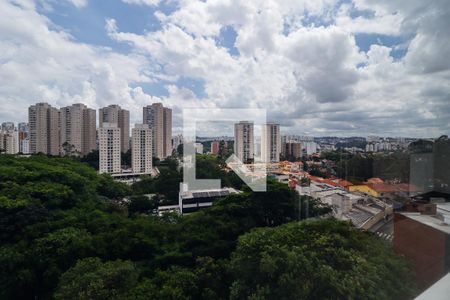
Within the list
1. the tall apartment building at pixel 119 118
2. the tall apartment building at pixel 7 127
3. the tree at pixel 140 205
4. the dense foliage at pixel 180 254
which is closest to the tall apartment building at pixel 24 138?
the tall apartment building at pixel 7 127

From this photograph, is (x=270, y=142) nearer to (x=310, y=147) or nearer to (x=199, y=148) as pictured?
(x=310, y=147)

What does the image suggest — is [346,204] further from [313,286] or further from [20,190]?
[20,190]

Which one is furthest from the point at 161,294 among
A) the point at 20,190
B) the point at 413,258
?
the point at 20,190

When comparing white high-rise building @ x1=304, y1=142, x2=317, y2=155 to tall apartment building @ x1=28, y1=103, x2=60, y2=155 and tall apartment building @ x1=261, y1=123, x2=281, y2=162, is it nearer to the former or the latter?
tall apartment building @ x1=261, y1=123, x2=281, y2=162

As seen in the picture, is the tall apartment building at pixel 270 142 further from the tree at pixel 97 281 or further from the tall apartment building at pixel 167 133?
the tall apartment building at pixel 167 133

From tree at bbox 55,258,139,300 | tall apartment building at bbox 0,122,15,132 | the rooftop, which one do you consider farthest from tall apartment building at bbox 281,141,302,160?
tall apartment building at bbox 0,122,15,132

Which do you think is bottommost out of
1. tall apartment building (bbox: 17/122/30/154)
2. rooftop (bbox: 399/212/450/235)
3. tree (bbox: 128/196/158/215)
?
tree (bbox: 128/196/158/215)

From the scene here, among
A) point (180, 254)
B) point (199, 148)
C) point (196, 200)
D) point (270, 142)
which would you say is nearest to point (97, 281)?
point (180, 254)
